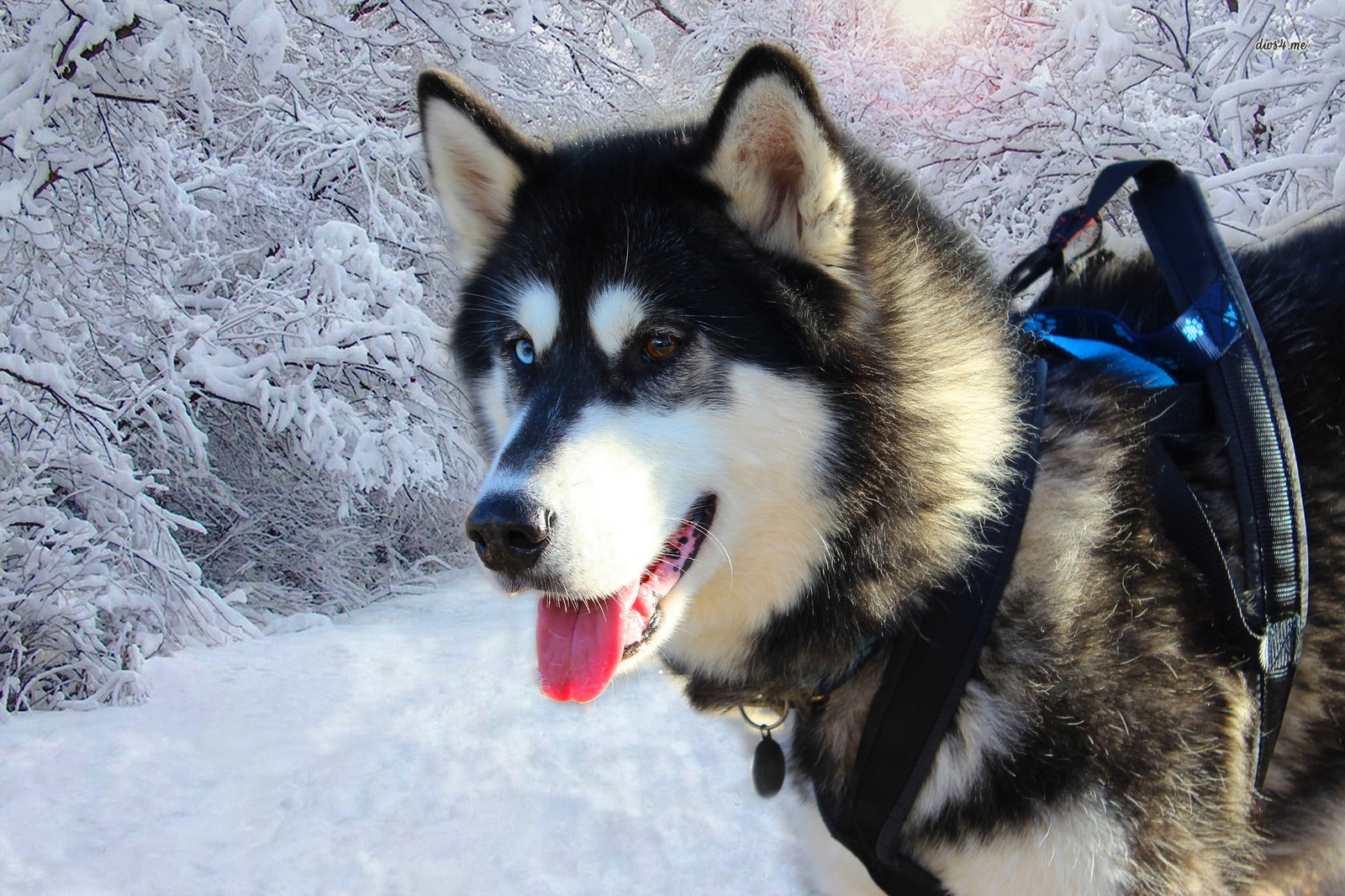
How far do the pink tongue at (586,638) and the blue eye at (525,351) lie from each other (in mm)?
462

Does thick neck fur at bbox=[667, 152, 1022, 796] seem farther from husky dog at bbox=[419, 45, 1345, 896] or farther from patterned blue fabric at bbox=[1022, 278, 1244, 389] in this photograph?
patterned blue fabric at bbox=[1022, 278, 1244, 389]

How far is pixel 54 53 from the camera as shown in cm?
293

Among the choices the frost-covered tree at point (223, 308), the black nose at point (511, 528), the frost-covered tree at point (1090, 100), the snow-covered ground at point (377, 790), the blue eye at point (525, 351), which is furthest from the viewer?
the frost-covered tree at point (1090, 100)

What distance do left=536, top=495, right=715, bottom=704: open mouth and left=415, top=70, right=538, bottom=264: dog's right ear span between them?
2.67ft

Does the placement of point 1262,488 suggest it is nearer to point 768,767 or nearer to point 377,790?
point 768,767

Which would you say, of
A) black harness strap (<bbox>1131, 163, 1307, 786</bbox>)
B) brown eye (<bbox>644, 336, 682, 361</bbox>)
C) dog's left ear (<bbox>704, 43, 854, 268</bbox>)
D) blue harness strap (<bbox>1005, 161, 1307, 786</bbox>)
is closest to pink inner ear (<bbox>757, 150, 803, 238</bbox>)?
dog's left ear (<bbox>704, 43, 854, 268</bbox>)

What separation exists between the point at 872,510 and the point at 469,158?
1081mm

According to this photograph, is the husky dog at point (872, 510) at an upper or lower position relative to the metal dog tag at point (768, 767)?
upper

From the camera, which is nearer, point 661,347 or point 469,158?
point 661,347

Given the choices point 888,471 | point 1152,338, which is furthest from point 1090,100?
point 888,471

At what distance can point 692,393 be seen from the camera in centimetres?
147

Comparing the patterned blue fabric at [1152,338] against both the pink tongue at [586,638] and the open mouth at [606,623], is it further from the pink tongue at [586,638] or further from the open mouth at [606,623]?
the pink tongue at [586,638]

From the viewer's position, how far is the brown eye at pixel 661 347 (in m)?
1.50

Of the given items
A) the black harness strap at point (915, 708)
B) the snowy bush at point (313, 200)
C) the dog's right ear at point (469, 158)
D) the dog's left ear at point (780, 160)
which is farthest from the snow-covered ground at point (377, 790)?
the dog's right ear at point (469, 158)
